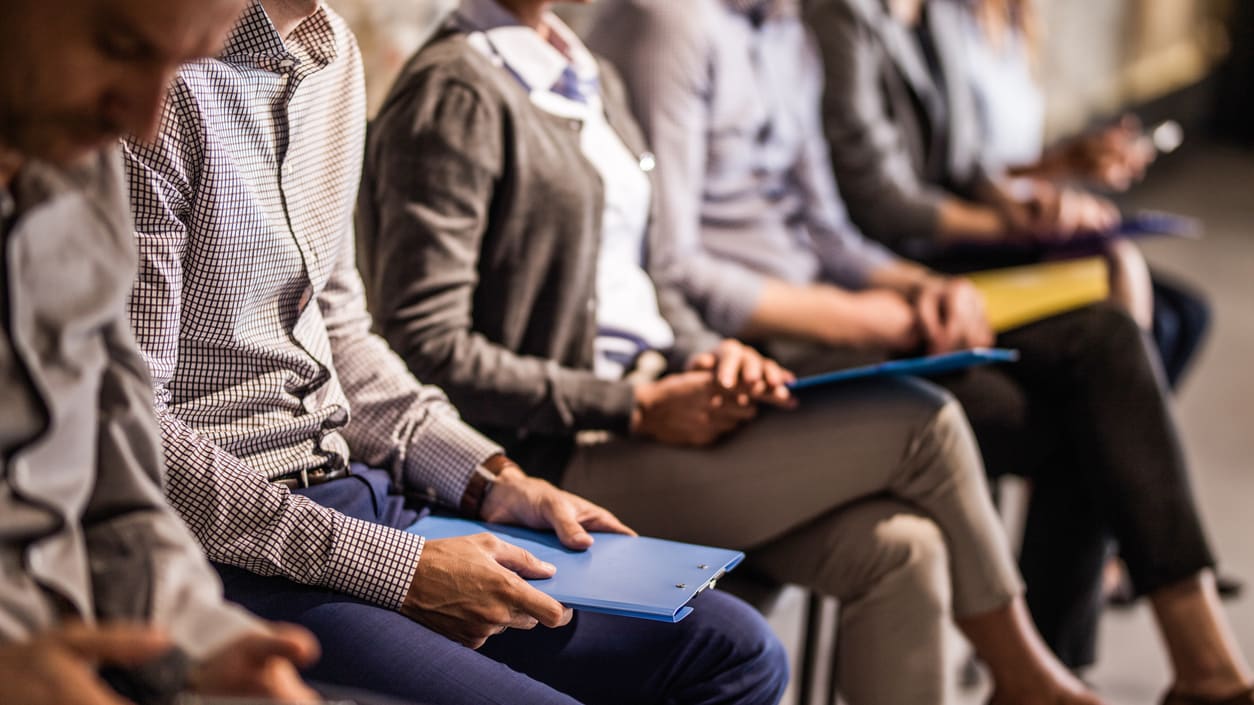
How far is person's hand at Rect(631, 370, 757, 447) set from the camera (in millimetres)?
1439

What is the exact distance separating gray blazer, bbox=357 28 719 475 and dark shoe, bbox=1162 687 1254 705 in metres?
0.89

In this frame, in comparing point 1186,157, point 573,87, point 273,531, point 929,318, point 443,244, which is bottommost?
point 1186,157

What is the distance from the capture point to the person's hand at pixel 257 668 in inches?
27.5

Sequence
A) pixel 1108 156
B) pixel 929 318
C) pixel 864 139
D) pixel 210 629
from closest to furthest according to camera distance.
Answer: pixel 210 629 < pixel 929 318 < pixel 864 139 < pixel 1108 156

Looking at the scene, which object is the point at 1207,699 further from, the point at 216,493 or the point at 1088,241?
the point at 216,493

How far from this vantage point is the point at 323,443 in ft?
3.81

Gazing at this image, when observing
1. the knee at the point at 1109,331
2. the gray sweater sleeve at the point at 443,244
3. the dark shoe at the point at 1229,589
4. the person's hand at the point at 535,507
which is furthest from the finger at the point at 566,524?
the dark shoe at the point at 1229,589

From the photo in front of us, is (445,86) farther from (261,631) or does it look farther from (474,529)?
(261,631)

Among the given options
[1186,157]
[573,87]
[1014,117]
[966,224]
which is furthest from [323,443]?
[1186,157]

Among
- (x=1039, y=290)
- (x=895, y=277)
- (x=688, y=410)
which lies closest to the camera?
(x=688, y=410)

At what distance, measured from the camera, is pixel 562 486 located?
1.44 metres

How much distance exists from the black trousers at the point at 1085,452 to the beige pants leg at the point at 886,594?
0.45m

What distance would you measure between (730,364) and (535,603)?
1.74 feet

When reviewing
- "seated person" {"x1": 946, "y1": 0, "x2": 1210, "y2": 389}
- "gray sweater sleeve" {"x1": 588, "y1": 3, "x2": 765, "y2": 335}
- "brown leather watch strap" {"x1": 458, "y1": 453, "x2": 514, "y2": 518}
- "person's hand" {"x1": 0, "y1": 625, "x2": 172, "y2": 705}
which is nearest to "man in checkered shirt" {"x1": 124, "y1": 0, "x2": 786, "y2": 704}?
"brown leather watch strap" {"x1": 458, "y1": 453, "x2": 514, "y2": 518}
